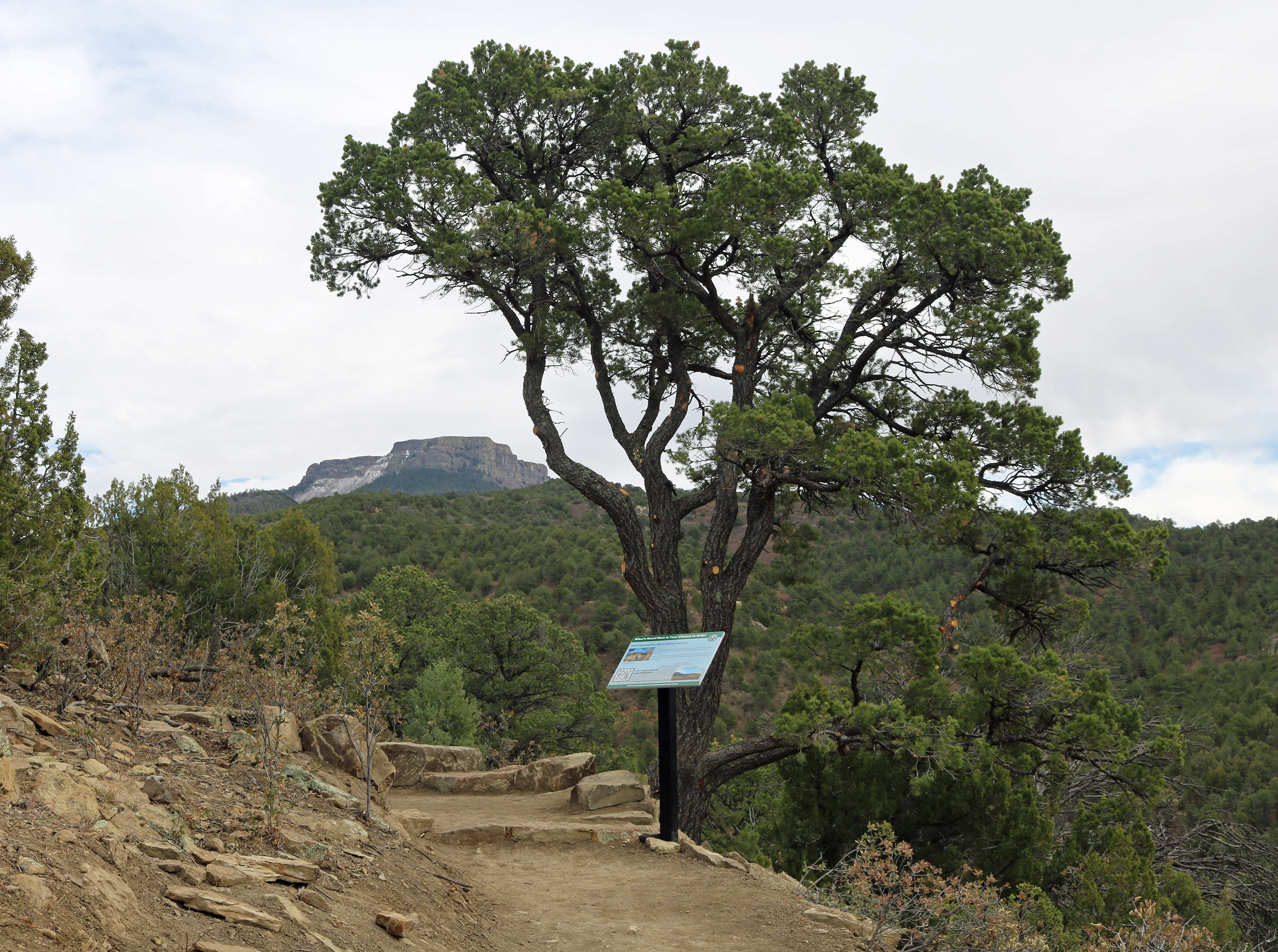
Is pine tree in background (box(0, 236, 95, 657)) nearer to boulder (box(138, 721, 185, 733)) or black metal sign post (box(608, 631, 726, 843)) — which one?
boulder (box(138, 721, 185, 733))

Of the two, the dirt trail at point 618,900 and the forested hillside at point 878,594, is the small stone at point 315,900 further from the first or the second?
the forested hillside at point 878,594

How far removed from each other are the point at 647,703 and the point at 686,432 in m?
24.8

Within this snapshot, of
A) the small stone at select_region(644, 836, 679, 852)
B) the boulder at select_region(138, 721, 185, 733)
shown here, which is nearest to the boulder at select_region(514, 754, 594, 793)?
the small stone at select_region(644, 836, 679, 852)

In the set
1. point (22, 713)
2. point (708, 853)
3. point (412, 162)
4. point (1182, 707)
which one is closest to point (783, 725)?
point (708, 853)

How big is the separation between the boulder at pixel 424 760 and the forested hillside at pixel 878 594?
1078 centimetres

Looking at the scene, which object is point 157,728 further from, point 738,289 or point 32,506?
point 738,289

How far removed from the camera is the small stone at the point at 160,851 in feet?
12.6

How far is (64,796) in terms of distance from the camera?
4004mm

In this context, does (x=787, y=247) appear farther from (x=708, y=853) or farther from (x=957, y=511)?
(x=708, y=853)

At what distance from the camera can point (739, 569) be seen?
35.8 feet

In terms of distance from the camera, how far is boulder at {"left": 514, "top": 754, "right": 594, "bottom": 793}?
10.6 m

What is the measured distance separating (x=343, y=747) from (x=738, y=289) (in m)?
7.66

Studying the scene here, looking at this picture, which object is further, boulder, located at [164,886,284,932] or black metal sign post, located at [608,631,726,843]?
black metal sign post, located at [608,631,726,843]

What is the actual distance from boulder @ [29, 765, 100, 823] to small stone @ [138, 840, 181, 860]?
274 mm
